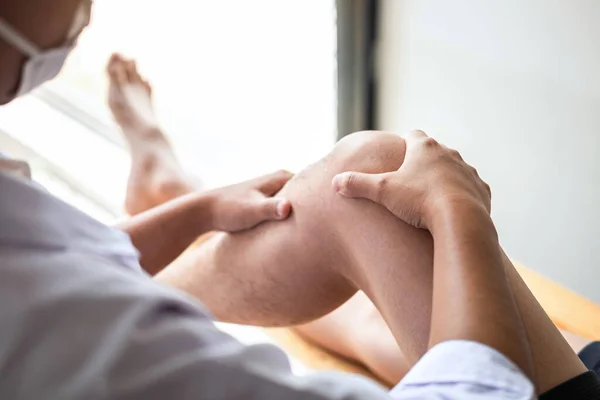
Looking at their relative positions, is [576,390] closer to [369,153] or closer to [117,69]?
[369,153]

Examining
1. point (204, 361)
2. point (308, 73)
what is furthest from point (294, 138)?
point (204, 361)

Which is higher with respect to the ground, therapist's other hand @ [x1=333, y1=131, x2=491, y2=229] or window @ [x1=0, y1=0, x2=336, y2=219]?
therapist's other hand @ [x1=333, y1=131, x2=491, y2=229]

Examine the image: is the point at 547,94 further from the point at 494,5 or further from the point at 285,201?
the point at 285,201

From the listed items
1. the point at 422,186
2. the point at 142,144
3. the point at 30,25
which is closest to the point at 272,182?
the point at 422,186

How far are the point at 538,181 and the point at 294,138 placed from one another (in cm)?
71

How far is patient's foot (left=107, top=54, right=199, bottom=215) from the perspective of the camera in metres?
1.37

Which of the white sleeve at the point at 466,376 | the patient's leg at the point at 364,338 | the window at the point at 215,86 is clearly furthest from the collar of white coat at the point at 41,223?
the window at the point at 215,86

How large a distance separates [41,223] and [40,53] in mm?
132

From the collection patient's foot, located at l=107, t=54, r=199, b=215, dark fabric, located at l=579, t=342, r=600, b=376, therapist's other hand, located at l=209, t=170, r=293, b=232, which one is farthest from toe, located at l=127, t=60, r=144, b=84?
dark fabric, located at l=579, t=342, r=600, b=376

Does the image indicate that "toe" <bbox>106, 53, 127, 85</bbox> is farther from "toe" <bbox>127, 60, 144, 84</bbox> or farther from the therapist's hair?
the therapist's hair

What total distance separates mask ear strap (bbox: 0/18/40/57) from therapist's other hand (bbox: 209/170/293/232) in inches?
17.8

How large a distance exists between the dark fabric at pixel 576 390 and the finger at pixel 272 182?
1.65 feet

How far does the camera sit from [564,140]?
1.27m

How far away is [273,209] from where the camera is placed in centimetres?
96
